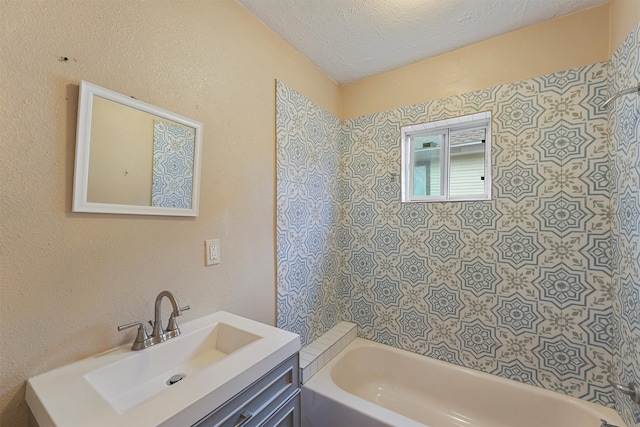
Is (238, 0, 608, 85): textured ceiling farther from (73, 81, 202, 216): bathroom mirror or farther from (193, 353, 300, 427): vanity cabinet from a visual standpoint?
(193, 353, 300, 427): vanity cabinet

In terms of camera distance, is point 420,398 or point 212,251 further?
point 420,398

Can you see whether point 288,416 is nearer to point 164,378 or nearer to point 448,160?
point 164,378

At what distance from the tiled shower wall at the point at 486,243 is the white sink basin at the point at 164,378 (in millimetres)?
542

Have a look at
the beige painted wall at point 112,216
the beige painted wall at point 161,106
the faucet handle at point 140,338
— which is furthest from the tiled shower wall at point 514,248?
the faucet handle at point 140,338

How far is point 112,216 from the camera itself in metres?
0.93

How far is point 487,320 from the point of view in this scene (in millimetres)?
1642

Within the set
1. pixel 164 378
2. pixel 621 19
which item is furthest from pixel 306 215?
pixel 621 19

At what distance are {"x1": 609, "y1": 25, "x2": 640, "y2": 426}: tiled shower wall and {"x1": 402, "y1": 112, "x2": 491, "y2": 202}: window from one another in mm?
541

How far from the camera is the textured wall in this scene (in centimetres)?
164

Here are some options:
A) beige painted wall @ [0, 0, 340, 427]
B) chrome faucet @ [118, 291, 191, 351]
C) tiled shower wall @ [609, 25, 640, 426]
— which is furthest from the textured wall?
tiled shower wall @ [609, 25, 640, 426]

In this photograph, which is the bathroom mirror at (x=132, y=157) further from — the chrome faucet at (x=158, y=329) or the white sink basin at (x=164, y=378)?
the white sink basin at (x=164, y=378)

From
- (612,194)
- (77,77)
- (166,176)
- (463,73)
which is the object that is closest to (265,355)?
(166,176)

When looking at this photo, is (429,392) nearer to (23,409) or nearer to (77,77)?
(23,409)

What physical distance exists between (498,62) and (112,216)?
2.17 meters
